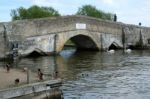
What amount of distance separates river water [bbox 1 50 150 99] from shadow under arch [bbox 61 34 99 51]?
10784mm

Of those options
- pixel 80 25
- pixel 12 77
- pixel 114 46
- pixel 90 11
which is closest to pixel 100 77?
pixel 12 77

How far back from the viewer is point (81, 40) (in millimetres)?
52625

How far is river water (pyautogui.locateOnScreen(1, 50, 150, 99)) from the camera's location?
73.2 feet

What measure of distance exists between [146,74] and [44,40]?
1605 cm

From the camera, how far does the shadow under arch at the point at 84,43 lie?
50.6 m

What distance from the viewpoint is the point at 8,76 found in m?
21.7

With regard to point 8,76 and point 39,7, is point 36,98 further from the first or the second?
point 39,7

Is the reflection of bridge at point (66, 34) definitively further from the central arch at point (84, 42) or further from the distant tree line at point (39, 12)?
the distant tree line at point (39, 12)

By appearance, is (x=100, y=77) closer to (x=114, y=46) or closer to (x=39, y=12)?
(x=114, y=46)

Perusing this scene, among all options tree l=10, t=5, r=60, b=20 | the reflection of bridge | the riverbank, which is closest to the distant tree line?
tree l=10, t=5, r=60, b=20

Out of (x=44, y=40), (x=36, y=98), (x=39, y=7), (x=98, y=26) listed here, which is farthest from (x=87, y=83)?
(x=39, y=7)

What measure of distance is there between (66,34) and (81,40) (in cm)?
712

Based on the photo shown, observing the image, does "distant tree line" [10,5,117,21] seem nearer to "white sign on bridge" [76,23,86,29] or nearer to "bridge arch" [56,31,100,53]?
"bridge arch" [56,31,100,53]

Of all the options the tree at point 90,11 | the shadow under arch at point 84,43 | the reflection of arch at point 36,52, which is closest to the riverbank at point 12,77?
the reflection of arch at point 36,52
